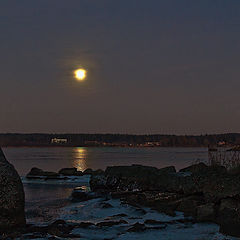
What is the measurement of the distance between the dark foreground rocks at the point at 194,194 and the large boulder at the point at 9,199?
2.99 meters

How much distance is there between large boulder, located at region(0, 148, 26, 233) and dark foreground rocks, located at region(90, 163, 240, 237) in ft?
9.82

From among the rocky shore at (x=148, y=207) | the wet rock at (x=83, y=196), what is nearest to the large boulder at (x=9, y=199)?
the rocky shore at (x=148, y=207)

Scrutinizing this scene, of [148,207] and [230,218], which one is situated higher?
[230,218]

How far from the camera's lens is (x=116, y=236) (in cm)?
865

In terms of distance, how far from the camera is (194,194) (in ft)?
38.5

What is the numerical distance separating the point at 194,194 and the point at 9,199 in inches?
220

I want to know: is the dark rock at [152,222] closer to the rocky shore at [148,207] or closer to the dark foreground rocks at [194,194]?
the rocky shore at [148,207]

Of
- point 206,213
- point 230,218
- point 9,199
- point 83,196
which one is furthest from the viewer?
point 83,196

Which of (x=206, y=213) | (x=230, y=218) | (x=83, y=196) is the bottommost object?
(x=83, y=196)

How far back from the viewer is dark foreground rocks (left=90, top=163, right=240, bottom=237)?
9139mm

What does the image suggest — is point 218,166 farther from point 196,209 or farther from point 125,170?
point 125,170

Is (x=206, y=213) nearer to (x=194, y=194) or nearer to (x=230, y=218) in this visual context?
(x=230, y=218)

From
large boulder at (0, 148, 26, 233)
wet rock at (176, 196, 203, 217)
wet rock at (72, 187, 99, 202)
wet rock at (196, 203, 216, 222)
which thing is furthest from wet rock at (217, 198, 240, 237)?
wet rock at (72, 187, 99, 202)

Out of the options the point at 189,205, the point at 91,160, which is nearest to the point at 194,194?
the point at 189,205
